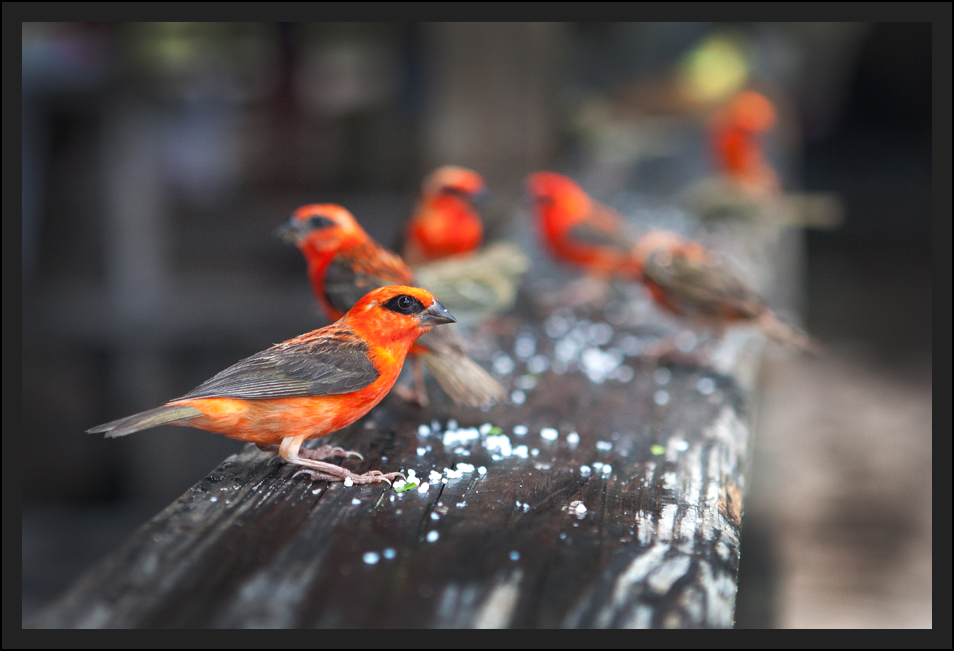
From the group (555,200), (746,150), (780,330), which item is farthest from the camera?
(746,150)

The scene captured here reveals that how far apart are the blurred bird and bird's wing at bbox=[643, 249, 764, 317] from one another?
3055 millimetres

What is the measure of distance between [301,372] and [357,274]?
2.59 ft

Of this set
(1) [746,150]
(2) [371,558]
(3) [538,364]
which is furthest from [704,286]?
(1) [746,150]

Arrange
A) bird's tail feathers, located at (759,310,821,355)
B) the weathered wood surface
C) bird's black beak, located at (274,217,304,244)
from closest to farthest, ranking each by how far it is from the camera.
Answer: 1. the weathered wood surface
2. bird's black beak, located at (274,217,304,244)
3. bird's tail feathers, located at (759,310,821,355)

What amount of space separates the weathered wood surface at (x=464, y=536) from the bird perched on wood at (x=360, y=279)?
14 centimetres

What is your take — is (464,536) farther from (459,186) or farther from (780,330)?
(459,186)

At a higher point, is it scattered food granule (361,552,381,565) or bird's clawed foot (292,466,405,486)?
bird's clawed foot (292,466,405,486)

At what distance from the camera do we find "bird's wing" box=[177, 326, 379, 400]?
2.30m

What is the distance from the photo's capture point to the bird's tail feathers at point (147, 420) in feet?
6.72

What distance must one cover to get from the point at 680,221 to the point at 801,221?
1160 millimetres

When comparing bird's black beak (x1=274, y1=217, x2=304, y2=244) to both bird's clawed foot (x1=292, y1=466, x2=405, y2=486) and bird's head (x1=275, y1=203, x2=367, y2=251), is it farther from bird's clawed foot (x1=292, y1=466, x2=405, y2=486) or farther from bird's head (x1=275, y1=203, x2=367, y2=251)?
bird's clawed foot (x1=292, y1=466, x2=405, y2=486)

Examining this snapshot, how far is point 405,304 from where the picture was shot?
97.1 inches

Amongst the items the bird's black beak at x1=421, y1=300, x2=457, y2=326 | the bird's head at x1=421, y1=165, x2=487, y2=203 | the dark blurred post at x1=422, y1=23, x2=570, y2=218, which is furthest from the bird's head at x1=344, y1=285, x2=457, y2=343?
the dark blurred post at x1=422, y1=23, x2=570, y2=218

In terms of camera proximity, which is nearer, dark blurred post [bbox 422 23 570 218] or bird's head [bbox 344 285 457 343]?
bird's head [bbox 344 285 457 343]
